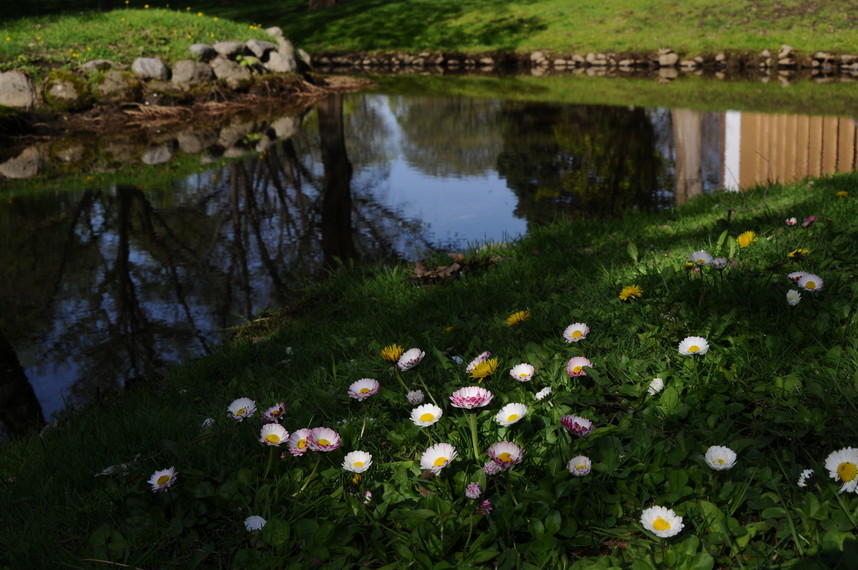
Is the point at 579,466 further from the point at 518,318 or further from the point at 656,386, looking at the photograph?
the point at 518,318

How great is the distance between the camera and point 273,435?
6.75 feet

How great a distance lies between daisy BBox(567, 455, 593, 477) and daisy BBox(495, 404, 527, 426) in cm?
19

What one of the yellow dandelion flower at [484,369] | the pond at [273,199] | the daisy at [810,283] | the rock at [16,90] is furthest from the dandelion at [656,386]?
the rock at [16,90]

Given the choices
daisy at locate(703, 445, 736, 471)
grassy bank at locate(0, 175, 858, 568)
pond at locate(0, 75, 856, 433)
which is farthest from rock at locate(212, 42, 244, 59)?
daisy at locate(703, 445, 736, 471)

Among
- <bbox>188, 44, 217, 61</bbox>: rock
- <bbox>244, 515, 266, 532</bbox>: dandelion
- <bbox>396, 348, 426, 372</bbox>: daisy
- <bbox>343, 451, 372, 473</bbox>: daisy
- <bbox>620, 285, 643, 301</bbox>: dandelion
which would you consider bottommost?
→ <bbox>620, 285, 643, 301</bbox>: dandelion

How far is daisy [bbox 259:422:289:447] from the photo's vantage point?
204 cm

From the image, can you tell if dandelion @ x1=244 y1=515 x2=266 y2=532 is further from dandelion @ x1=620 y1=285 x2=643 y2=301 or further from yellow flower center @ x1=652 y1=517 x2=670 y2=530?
dandelion @ x1=620 y1=285 x2=643 y2=301

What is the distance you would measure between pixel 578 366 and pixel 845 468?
34.2 inches

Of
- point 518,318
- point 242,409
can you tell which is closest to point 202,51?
point 518,318

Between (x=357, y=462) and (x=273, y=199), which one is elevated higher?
(x=357, y=462)

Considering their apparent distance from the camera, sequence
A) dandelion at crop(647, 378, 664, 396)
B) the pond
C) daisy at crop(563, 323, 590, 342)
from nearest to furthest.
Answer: dandelion at crop(647, 378, 664, 396), daisy at crop(563, 323, 590, 342), the pond

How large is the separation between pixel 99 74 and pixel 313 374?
1266cm

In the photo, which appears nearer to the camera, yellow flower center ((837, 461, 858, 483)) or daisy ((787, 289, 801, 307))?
yellow flower center ((837, 461, 858, 483))

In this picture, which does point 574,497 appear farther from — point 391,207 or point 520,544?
point 391,207
